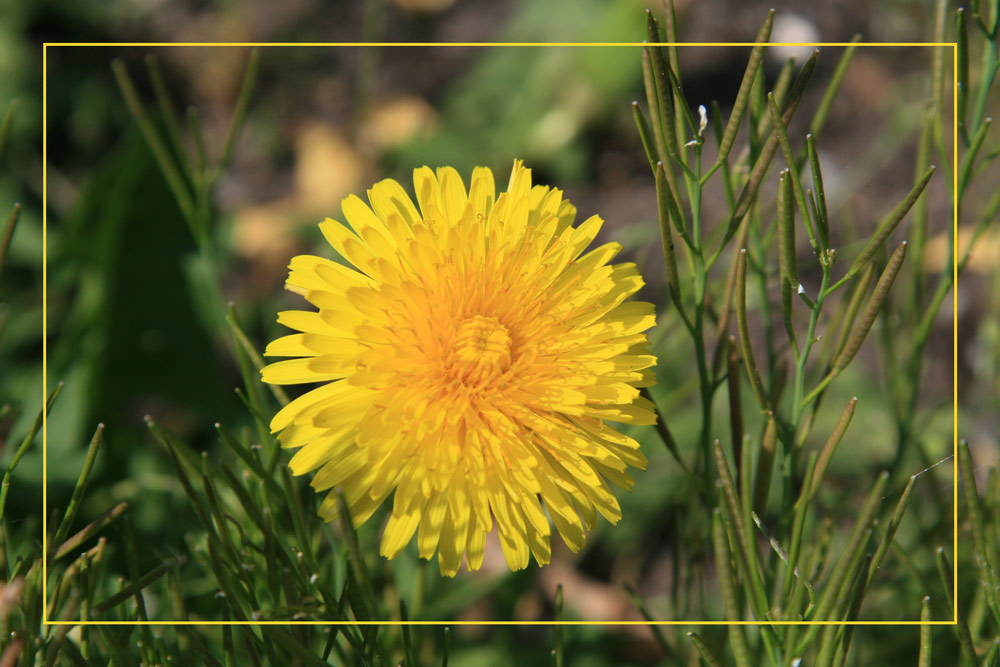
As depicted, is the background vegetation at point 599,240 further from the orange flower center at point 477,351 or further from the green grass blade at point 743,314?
the orange flower center at point 477,351

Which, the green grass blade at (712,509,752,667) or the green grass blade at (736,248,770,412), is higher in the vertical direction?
the green grass blade at (736,248,770,412)

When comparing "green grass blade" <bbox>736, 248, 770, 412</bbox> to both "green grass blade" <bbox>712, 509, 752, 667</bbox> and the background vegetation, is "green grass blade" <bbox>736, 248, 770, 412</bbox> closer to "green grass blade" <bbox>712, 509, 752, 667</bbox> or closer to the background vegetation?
the background vegetation

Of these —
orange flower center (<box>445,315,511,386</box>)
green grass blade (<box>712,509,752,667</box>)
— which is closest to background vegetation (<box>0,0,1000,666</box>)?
green grass blade (<box>712,509,752,667</box>)

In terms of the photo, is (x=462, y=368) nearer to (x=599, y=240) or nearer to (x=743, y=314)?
(x=743, y=314)

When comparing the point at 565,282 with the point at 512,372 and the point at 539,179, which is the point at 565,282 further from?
the point at 539,179

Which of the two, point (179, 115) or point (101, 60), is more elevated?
point (101, 60)

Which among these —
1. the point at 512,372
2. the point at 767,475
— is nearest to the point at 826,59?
the point at 767,475
